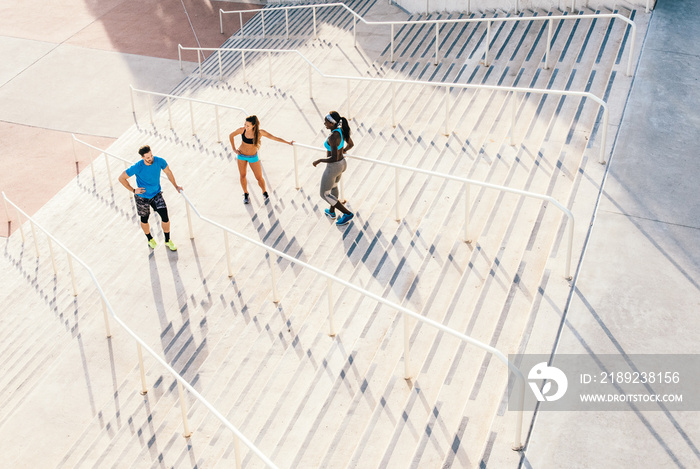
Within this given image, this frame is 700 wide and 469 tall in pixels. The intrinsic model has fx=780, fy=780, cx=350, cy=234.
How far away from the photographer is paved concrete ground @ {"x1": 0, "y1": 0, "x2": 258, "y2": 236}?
51.8ft

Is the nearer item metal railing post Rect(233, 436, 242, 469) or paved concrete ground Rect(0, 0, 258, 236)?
metal railing post Rect(233, 436, 242, 469)

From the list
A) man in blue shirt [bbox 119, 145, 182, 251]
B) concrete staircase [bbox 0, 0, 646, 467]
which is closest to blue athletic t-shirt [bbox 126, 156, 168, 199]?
man in blue shirt [bbox 119, 145, 182, 251]

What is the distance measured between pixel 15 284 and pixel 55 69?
9.47 meters

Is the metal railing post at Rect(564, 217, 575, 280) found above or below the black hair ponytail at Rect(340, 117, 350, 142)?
below

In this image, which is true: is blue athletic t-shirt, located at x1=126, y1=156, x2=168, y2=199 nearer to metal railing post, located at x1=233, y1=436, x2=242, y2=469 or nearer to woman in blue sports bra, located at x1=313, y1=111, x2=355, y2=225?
woman in blue sports bra, located at x1=313, y1=111, x2=355, y2=225

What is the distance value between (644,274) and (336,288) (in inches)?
122

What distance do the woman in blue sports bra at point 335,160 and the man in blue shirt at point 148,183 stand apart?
1.80m

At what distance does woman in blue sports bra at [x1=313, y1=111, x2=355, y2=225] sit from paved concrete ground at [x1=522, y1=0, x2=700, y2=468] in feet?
9.78

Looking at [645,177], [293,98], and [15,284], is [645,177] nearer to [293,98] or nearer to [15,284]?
[293,98]

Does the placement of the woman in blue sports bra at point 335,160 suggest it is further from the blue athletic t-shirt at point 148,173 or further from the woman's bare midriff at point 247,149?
the blue athletic t-shirt at point 148,173

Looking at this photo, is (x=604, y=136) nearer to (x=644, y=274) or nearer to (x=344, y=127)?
(x=644, y=274)

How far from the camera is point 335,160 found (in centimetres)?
918

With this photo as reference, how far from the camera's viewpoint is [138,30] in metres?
21.0

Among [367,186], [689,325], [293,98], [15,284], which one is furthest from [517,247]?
[15,284]
